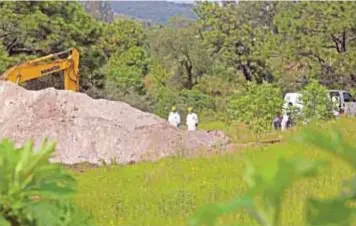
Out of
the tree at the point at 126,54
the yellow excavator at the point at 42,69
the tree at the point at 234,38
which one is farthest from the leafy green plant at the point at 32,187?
the tree at the point at 234,38

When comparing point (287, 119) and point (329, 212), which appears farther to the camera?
point (287, 119)

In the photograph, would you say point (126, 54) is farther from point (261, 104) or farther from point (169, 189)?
point (169, 189)

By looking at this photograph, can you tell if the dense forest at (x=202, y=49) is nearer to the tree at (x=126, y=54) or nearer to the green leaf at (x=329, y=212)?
the tree at (x=126, y=54)

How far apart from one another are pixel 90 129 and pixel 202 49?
111 ft

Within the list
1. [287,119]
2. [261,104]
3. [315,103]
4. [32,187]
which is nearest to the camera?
[32,187]

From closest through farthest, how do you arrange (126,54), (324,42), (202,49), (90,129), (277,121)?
(90,129)
(277,121)
(324,42)
(126,54)
(202,49)

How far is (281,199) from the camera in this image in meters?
0.77

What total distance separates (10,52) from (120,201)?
25915 mm

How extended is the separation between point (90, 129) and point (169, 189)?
9.38 metres

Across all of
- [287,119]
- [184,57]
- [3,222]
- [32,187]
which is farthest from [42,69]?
[184,57]

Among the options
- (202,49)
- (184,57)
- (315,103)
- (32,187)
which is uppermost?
(32,187)

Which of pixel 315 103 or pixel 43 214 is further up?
pixel 43 214

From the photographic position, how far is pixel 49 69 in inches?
966

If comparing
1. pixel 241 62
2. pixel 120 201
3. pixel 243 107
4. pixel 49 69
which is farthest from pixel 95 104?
pixel 241 62
